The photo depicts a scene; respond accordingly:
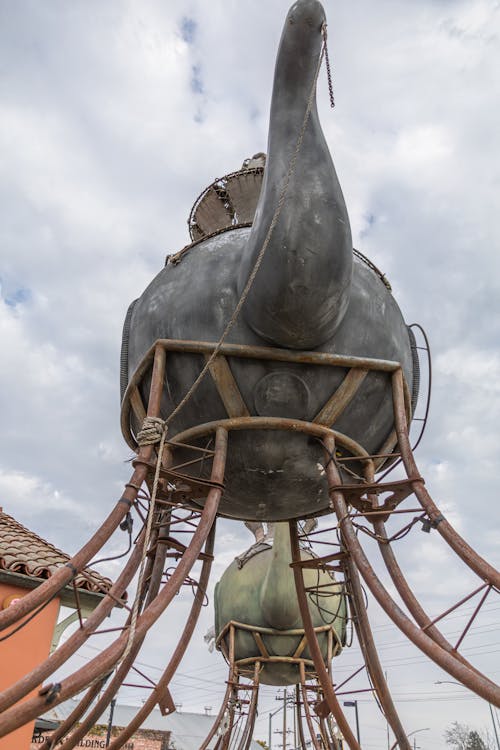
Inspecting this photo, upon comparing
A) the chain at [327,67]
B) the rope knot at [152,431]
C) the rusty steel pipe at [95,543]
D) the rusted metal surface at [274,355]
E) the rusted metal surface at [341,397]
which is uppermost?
the chain at [327,67]

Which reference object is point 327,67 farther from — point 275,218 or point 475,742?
point 475,742

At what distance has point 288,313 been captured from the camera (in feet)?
15.8

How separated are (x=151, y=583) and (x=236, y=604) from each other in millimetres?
7627

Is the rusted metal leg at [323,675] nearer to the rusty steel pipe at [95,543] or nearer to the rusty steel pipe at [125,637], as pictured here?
the rusty steel pipe at [125,637]

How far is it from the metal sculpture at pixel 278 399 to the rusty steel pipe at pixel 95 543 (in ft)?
0.04

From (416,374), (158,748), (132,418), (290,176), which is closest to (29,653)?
(132,418)

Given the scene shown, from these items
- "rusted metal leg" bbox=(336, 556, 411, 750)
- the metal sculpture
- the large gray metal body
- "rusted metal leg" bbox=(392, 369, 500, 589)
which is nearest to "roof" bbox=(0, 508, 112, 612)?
the metal sculpture

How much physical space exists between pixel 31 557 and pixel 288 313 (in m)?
5.19

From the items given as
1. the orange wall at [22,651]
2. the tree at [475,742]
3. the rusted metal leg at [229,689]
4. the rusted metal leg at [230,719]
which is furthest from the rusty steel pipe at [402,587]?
the tree at [475,742]

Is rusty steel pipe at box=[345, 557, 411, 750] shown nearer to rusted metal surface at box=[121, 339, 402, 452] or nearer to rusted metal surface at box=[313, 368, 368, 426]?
rusted metal surface at box=[313, 368, 368, 426]

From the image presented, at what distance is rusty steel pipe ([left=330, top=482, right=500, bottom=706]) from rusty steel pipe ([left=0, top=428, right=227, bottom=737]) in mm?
999

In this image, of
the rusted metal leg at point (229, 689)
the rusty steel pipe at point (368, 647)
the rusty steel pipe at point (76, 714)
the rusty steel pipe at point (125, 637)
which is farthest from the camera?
the rusted metal leg at point (229, 689)

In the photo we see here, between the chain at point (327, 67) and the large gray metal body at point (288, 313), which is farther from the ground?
the chain at point (327, 67)

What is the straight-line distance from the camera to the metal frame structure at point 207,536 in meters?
4.03
